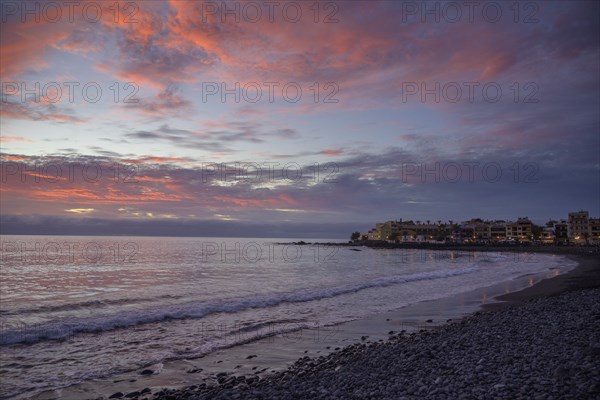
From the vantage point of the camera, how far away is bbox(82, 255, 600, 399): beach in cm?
677

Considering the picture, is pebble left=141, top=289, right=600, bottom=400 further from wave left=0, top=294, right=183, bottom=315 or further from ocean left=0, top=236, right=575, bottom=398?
wave left=0, top=294, right=183, bottom=315

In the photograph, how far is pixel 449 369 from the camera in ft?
27.2

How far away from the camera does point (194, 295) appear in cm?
2652

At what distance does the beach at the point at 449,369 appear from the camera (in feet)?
22.2

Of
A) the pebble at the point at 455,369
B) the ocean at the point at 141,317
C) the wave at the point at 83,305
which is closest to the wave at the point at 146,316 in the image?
the ocean at the point at 141,317

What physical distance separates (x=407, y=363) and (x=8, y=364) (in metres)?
11.3

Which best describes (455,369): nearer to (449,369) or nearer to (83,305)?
(449,369)

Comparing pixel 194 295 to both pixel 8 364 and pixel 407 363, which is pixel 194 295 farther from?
pixel 407 363

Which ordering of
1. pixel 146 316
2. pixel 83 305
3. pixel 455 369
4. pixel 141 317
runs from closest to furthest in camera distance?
pixel 455 369 → pixel 141 317 → pixel 146 316 → pixel 83 305

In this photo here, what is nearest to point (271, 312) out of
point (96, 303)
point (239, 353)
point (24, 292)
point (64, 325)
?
point (239, 353)

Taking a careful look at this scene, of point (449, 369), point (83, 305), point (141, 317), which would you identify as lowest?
point (83, 305)

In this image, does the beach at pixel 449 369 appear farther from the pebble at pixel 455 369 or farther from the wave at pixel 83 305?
the wave at pixel 83 305

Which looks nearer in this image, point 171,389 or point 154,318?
point 171,389

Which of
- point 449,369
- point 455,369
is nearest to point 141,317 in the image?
point 449,369
